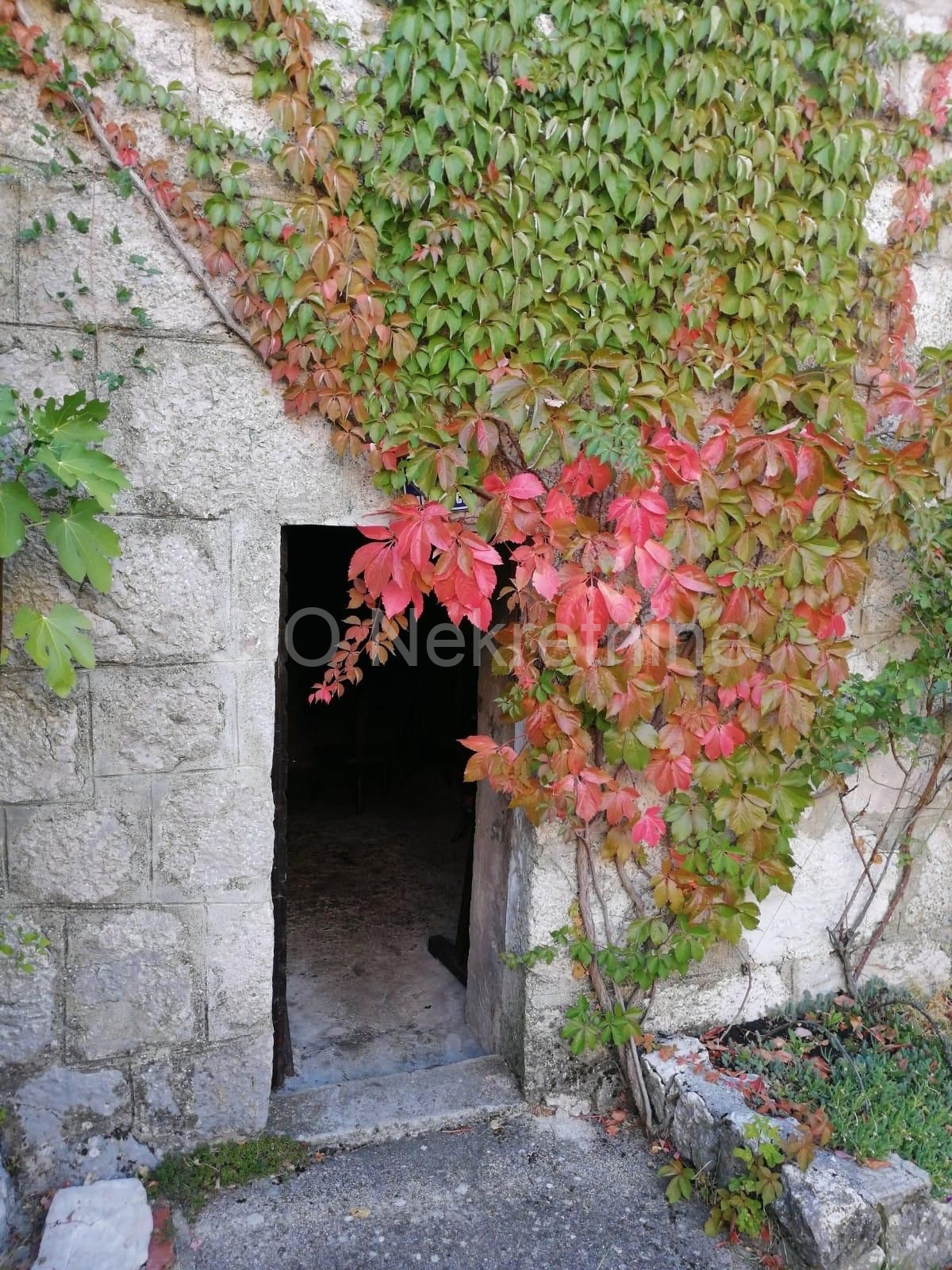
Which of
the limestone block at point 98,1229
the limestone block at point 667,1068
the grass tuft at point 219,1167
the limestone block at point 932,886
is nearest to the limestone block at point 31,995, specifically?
the limestone block at point 98,1229

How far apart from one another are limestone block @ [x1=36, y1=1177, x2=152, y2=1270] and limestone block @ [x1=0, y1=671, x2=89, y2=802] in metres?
0.98

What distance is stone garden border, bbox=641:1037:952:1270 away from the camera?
212 cm

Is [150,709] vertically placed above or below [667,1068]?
above

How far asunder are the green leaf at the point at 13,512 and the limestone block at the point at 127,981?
104cm

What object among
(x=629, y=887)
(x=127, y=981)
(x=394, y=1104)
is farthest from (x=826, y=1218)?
(x=127, y=981)

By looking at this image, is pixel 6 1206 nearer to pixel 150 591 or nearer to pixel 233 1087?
pixel 233 1087

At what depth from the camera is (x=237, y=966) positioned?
243 cm

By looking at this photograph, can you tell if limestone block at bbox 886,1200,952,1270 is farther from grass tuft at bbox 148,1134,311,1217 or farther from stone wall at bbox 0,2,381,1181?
stone wall at bbox 0,2,381,1181

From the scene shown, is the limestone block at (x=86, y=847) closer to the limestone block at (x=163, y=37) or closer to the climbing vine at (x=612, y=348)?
the climbing vine at (x=612, y=348)

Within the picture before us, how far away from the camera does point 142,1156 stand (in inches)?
94.3

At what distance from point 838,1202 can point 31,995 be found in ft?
6.81

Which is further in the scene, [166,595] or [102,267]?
[166,595]

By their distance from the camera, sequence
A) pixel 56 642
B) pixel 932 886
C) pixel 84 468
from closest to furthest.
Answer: pixel 84 468, pixel 56 642, pixel 932 886

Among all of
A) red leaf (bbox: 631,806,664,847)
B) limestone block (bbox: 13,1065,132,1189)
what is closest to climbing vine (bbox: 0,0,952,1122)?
red leaf (bbox: 631,806,664,847)
